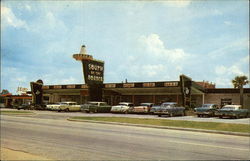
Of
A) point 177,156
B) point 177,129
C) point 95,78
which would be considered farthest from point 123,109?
point 177,156

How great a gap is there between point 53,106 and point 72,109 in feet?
9.96

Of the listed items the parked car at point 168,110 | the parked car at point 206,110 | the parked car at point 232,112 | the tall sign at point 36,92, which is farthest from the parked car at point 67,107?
the parked car at point 232,112

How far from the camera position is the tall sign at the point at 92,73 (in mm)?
40444

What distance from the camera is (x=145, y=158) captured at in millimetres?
7363

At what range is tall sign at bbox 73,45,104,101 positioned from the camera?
133 ft

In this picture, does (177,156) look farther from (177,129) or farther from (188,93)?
(188,93)

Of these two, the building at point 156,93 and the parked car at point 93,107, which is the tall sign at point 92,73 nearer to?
the building at point 156,93

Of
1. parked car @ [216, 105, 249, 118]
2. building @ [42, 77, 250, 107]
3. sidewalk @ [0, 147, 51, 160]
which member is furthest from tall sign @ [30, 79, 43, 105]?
sidewalk @ [0, 147, 51, 160]

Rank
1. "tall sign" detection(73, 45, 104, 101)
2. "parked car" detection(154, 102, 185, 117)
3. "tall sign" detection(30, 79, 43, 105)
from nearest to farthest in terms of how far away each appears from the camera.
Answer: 1. "parked car" detection(154, 102, 185, 117)
2. "tall sign" detection(73, 45, 104, 101)
3. "tall sign" detection(30, 79, 43, 105)

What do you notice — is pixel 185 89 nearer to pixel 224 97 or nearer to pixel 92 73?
pixel 224 97

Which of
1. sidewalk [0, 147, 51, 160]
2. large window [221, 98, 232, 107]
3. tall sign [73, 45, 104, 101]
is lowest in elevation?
sidewalk [0, 147, 51, 160]

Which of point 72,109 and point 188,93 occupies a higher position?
point 188,93

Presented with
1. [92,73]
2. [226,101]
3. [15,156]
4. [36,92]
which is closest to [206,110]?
[226,101]

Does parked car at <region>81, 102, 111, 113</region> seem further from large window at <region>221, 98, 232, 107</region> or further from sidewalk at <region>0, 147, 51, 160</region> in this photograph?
sidewalk at <region>0, 147, 51, 160</region>
